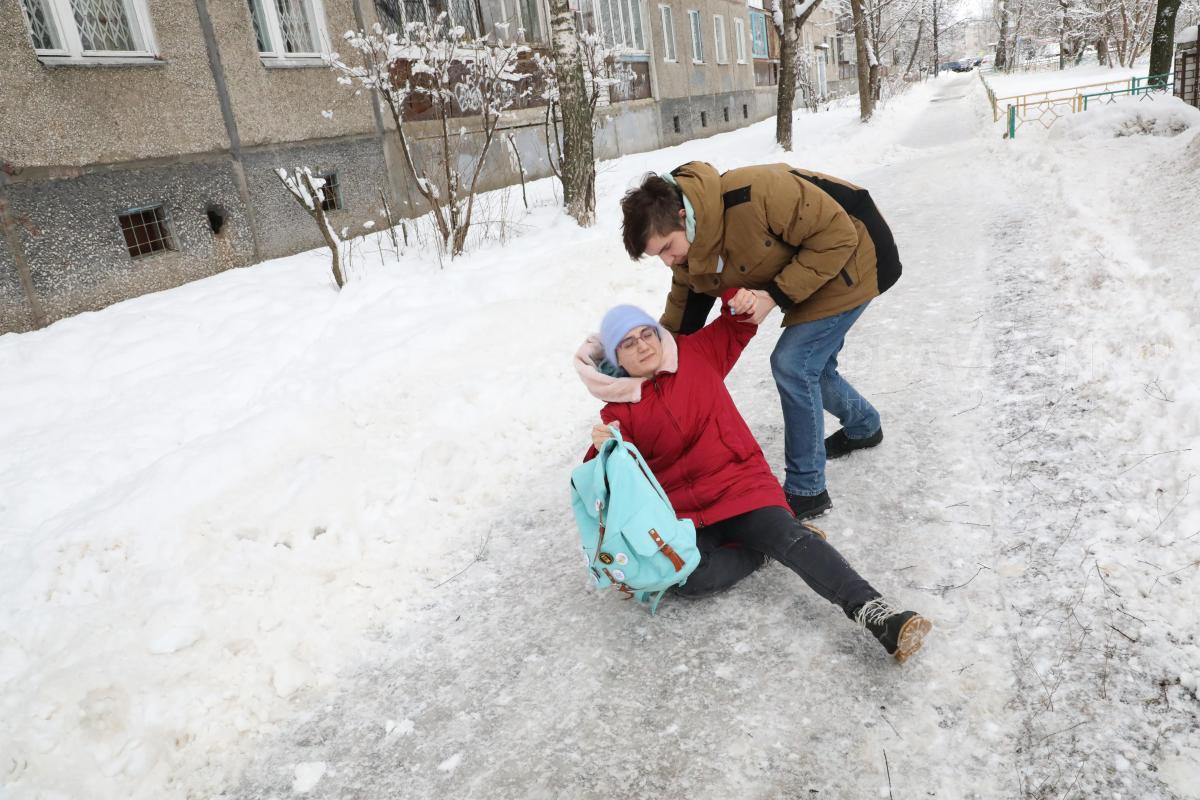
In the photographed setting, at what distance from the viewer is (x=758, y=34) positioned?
101 ft

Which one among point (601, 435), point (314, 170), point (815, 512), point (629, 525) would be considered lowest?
point (815, 512)

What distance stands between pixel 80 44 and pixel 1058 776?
956 centimetres

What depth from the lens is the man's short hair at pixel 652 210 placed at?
9.05 feet

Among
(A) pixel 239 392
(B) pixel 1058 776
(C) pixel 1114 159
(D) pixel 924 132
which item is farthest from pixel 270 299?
(D) pixel 924 132

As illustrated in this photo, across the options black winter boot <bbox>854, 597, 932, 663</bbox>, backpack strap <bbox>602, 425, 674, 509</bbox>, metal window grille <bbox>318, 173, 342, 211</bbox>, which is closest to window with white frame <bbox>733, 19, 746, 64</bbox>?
metal window grille <bbox>318, 173, 342, 211</bbox>

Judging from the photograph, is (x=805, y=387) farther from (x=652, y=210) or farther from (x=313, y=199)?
(x=313, y=199)

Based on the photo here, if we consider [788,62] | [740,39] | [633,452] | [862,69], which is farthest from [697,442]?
[740,39]

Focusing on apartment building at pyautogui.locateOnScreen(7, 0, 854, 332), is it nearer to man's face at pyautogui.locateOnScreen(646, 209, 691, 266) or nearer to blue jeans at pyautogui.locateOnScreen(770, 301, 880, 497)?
man's face at pyautogui.locateOnScreen(646, 209, 691, 266)

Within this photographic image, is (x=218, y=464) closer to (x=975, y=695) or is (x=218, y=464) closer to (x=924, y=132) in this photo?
(x=975, y=695)

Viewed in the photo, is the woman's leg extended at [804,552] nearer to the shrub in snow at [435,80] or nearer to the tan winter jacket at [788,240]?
the tan winter jacket at [788,240]

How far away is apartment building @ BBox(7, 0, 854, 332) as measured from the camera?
700cm

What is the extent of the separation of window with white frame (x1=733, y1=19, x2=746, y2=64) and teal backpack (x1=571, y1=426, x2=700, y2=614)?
27903 millimetres

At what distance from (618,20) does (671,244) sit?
1880 centimetres

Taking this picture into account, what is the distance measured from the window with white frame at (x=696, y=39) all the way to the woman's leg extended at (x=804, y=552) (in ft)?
75.7
